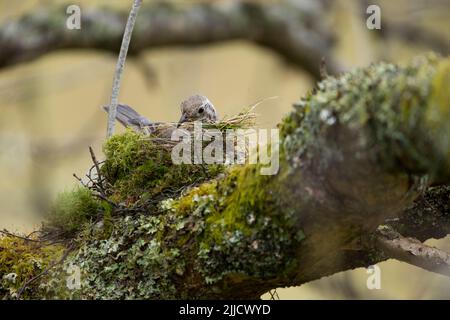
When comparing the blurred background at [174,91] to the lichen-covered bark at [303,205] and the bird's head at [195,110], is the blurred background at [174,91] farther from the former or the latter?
the lichen-covered bark at [303,205]

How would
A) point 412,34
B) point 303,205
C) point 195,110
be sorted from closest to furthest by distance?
point 303,205, point 195,110, point 412,34

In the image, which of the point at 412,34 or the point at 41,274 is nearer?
the point at 41,274

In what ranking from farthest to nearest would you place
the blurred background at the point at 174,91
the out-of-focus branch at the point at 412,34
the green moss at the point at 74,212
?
the out-of-focus branch at the point at 412,34 < the blurred background at the point at 174,91 < the green moss at the point at 74,212

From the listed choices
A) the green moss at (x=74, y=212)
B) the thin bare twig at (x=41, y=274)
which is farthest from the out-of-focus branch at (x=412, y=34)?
the thin bare twig at (x=41, y=274)

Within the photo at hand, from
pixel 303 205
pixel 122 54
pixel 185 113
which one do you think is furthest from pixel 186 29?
pixel 303 205

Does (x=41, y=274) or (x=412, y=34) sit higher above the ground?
(x=412, y=34)

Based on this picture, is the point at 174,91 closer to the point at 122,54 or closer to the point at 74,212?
the point at 122,54
